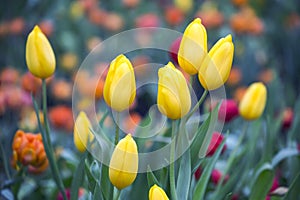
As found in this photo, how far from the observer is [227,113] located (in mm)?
1420

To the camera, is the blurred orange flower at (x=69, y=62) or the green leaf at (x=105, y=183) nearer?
the green leaf at (x=105, y=183)

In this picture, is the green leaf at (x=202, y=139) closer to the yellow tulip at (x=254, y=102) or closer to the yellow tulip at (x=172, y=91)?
the yellow tulip at (x=172, y=91)

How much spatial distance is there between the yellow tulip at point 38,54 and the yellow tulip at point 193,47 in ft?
0.75

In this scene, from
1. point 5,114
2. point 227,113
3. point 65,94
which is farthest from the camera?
point 65,94

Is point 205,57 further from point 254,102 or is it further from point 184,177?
point 254,102

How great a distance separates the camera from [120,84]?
0.85 metres

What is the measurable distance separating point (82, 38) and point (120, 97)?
1.71 meters

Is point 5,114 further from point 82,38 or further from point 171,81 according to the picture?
point 171,81

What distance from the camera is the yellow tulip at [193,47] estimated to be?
0.87 metres

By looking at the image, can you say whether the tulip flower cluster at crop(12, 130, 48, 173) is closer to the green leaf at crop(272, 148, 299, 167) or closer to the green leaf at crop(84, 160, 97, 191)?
the green leaf at crop(84, 160, 97, 191)

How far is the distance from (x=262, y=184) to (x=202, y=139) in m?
0.18

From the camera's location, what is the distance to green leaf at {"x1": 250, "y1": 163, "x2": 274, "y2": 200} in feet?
3.57

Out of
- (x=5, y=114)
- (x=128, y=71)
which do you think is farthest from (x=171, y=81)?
(x=5, y=114)

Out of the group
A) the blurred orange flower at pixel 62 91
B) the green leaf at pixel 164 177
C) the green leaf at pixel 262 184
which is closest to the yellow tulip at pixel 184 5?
the blurred orange flower at pixel 62 91
